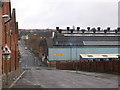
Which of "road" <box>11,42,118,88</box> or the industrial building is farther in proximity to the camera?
the industrial building

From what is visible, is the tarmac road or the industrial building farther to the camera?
the industrial building

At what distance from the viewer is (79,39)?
11056 cm

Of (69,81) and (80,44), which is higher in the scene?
(80,44)

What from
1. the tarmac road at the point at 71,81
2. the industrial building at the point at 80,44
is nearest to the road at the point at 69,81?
the tarmac road at the point at 71,81

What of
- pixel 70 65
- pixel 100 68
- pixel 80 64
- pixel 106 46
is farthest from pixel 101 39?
pixel 100 68

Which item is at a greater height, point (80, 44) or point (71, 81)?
point (80, 44)

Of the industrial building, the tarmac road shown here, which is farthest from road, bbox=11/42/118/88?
the industrial building

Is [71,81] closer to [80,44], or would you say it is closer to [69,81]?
[69,81]

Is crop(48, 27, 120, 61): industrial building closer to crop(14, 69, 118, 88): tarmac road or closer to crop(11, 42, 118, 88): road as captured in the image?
crop(11, 42, 118, 88): road

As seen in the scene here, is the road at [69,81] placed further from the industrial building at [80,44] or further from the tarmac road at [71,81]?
the industrial building at [80,44]

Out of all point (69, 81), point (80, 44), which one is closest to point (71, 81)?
point (69, 81)

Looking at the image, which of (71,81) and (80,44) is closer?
(71,81)

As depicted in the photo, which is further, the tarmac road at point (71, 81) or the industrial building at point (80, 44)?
the industrial building at point (80, 44)

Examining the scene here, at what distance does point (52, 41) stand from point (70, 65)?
47.1m
